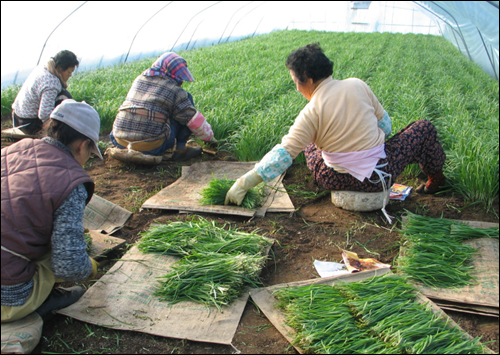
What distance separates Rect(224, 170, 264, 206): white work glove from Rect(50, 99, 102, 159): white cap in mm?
1031

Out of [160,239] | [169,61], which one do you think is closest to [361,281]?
[160,239]

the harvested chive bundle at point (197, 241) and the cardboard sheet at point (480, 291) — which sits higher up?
the harvested chive bundle at point (197, 241)

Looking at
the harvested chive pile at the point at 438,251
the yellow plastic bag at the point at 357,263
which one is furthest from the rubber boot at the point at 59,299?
the harvested chive pile at the point at 438,251

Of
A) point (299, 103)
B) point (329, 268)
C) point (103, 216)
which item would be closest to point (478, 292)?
point (329, 268)

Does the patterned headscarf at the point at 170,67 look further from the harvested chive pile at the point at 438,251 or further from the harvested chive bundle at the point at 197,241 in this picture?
the harvested chive pile at the point at 438,251

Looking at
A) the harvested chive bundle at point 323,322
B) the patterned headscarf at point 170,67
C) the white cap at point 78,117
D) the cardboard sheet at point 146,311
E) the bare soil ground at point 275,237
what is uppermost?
the white cap at point 78,117

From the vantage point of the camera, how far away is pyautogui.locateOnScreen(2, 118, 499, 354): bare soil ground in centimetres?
162

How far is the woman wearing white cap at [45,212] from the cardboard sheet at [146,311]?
198mm

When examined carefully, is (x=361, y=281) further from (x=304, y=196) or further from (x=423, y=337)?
(x=304, y=196)

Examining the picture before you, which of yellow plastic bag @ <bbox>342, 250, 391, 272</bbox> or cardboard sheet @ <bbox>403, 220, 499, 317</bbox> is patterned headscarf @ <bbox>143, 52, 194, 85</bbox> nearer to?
yellow plastic bag @ <bbox>342, 250, 391, 272</bbox>

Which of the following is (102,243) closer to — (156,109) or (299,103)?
(156,109)

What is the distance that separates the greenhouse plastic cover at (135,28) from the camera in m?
5.52

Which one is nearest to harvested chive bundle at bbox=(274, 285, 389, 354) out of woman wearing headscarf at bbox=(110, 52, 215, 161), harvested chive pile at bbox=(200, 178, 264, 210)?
harvested chive pile at bbox=(200, 178, 264, 210)

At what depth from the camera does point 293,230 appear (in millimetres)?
2510
